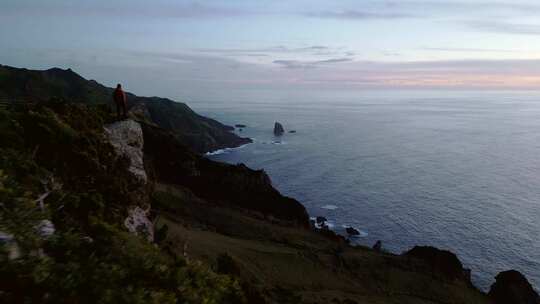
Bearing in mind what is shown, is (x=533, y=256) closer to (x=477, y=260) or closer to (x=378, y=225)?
(x=477, y=260)

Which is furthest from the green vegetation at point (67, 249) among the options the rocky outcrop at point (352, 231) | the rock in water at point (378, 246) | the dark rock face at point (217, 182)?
the rocky outcrop at point (352, 231)

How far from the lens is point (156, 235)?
105 ft

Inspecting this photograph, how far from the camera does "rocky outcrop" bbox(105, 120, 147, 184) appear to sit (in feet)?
81.5

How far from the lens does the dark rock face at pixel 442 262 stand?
166 feet

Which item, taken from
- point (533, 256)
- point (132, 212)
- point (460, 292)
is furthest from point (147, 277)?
point (533, 256)

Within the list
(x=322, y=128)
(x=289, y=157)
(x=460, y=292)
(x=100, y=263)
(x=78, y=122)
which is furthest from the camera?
(x=322, y=128)

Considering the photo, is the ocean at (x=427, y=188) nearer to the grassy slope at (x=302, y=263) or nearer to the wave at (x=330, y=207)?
the wave at (x=330, y=207)

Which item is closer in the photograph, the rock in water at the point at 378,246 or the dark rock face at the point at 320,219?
the rock in water at the point at 378,246

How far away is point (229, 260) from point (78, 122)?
16423 mm

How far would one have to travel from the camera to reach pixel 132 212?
22766mm

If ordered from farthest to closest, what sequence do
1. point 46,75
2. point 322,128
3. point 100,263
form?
point 322,128, point 46,75, point 100,263

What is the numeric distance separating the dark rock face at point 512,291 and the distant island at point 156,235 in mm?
122


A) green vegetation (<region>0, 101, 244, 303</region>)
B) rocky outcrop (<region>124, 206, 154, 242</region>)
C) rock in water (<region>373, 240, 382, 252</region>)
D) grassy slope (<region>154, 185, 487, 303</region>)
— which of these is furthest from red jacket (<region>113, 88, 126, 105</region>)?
rock in water (<region>373, 240, 382, 252</region>)

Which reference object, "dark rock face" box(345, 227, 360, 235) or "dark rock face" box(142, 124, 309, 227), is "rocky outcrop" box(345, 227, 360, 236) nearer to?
"dark rock face" box(345, 227, 360, 235)
